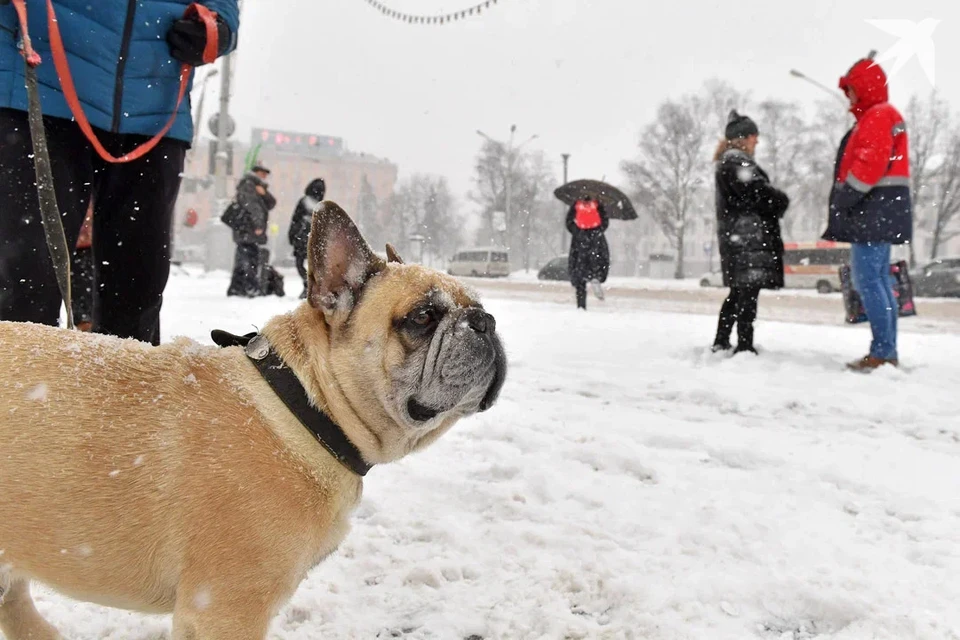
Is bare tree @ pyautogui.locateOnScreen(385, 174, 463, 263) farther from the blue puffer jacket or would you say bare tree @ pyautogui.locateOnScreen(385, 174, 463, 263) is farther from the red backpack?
the blue puffer jacket

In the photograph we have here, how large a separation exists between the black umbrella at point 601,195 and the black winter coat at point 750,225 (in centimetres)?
608

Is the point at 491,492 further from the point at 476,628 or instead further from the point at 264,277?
the point at 264,277

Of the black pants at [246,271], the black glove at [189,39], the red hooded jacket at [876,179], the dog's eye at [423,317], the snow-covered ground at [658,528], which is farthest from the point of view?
the black pants at [246,271]

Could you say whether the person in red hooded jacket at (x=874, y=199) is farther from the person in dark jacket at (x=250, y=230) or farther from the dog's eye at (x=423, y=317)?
the person in dark jacket at (x=250, y=230)

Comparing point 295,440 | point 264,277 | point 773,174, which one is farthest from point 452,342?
point 773,174

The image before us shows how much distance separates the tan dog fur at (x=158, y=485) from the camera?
1.35 meters

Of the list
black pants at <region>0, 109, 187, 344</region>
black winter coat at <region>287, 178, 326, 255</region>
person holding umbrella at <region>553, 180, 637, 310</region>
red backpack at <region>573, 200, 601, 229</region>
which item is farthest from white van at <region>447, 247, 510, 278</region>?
black pants at <region>0, 109, 187, 344</region>

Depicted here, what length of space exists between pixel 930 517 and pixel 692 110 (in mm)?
47340

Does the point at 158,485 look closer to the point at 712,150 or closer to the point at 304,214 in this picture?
the point at 304,214

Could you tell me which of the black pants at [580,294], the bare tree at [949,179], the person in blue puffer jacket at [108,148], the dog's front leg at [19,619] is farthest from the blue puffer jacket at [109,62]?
the bare tree at [949,179]

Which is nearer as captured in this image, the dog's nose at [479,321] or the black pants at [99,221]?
the dog's nose at [479,321]

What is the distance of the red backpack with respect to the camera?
1145 centimetres

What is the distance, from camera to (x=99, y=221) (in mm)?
2510

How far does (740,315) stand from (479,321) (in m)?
4.98
